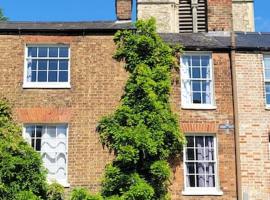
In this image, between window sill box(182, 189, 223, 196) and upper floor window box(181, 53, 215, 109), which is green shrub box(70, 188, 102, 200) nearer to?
window sill box(182, 189, 223, 196)

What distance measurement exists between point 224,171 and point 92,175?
4.37 meters

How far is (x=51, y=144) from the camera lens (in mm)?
18000

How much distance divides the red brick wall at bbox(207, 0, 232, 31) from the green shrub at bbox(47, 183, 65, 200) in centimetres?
851

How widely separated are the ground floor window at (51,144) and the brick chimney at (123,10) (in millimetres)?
4920

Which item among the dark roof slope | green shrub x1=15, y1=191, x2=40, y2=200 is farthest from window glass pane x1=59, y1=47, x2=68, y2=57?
green shrub x1=15, y1=191, x2=40, y2=200

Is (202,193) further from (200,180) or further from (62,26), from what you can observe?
(62,26)

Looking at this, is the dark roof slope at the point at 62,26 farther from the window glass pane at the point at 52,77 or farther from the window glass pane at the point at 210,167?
the window glass pane at the point at 210,167

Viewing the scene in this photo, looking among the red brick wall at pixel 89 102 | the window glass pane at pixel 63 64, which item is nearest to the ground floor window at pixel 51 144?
the red brick wall at pixel 89 102

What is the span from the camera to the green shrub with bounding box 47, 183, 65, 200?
55.9 ft

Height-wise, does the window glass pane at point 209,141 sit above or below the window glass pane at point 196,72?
below

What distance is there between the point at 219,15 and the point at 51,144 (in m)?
8.21

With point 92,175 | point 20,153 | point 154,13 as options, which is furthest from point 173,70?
point 154,13

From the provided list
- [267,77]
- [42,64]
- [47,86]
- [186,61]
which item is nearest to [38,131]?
[47,86]

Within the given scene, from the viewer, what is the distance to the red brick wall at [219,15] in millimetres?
20812
